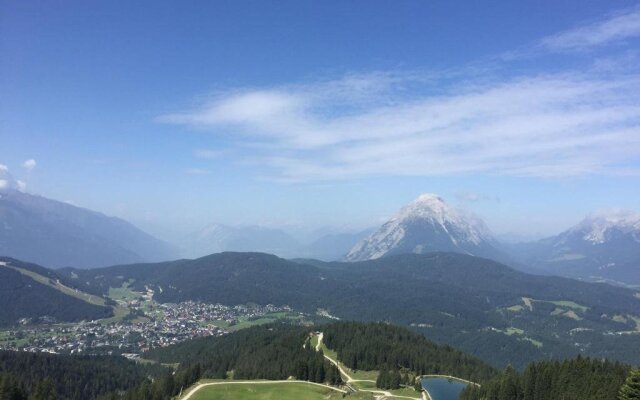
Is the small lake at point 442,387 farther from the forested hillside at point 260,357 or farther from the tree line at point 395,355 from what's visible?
the forested hillside at point 260,357

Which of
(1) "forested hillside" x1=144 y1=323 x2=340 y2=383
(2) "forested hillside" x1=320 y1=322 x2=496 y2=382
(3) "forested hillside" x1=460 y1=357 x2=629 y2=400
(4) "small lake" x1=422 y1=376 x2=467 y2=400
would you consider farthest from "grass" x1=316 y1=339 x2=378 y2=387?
(3) "forested hillside" x1=460 y1=357 x2=629 y2=400

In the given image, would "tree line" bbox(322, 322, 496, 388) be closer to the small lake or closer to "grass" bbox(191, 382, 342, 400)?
the small lake

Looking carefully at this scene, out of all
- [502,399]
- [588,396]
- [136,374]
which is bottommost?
[136,374]

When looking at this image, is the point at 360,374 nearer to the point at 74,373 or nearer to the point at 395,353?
the point at 395,353

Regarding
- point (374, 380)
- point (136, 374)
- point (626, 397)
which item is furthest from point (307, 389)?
point (136, 374)

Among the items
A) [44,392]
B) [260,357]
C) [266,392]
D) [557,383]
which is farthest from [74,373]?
[557,383]

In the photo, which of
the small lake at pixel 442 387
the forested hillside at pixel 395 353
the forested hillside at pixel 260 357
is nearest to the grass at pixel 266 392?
the forested hillside at pixel 260 357

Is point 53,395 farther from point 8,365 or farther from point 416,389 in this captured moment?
point 8,365
